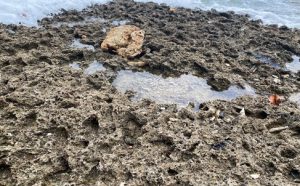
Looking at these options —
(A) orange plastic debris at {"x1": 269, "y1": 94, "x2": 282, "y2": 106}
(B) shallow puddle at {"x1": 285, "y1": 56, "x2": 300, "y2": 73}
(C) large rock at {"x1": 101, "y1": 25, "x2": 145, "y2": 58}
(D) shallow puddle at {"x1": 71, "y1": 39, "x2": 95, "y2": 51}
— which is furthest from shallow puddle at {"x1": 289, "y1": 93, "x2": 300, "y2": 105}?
(D) shallow puddle at {"x1": 71, "y1": 39, "x2": 95, "y2": 51}

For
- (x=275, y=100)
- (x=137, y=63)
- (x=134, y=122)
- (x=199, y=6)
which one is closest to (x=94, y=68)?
(x=137, y=63)

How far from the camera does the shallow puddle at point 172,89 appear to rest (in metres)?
7.42

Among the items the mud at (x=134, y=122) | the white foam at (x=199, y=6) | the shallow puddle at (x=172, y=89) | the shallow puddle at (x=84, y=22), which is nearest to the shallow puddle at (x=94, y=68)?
the mud at (x=134, y=122)

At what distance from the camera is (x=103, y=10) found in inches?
548

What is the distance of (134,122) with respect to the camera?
237 inches

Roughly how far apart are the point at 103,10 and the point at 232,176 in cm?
1034

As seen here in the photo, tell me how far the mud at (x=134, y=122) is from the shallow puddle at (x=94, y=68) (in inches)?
4.8

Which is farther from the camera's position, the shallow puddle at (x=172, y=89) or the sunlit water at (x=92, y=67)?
the sunlit water at (x=92, y=67)

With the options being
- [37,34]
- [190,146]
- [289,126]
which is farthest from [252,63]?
[37,34]

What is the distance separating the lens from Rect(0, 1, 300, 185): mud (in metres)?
4.82

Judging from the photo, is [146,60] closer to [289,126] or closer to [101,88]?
[101,88]

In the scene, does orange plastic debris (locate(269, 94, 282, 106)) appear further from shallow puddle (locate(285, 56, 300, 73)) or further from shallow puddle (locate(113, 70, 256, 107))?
shallow puddle (locate(285, 56, 300, 73))

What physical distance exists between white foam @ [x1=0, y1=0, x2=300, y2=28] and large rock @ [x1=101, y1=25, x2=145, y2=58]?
322 centimetres

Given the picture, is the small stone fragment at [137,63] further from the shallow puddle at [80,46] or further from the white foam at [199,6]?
the white foam at [199,6]
